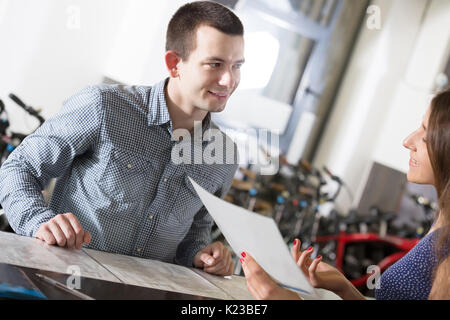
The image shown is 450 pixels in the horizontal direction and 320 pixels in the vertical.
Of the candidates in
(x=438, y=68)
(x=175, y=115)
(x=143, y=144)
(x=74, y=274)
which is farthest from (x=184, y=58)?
(x=438, y=68)

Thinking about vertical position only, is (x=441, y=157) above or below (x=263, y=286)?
above

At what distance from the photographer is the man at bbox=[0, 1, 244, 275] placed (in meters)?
1.34

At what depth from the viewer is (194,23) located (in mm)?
1455

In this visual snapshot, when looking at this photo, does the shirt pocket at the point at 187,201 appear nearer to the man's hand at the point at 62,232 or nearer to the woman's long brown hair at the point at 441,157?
the man's hand at the point at 62,232

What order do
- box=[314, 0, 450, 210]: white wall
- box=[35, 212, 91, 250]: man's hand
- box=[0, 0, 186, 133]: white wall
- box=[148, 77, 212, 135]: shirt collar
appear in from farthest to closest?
box=[314, 0, 450, 210]: white wall, box=[0, 0, 186, 133]: white wall, box=[148, 77, 212, 135]: shirt collar, box=[35, 212, 91, 250]: man's hand

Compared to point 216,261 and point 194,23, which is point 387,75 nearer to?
point 194,23

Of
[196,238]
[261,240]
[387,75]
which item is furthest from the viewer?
[387,75]

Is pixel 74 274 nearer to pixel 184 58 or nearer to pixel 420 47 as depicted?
pixel 184 58

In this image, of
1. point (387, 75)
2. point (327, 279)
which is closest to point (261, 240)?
point (327, 279)

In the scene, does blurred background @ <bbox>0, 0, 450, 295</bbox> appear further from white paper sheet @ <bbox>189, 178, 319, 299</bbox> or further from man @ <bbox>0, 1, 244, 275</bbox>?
white paper sheet @ <bbox>189, 178, 319, 299</bbox>

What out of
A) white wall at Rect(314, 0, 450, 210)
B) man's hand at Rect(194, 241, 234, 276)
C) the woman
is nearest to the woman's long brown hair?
the woman

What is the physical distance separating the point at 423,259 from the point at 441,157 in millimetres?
223

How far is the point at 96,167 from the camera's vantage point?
1.39m

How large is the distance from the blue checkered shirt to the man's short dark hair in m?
0.13
